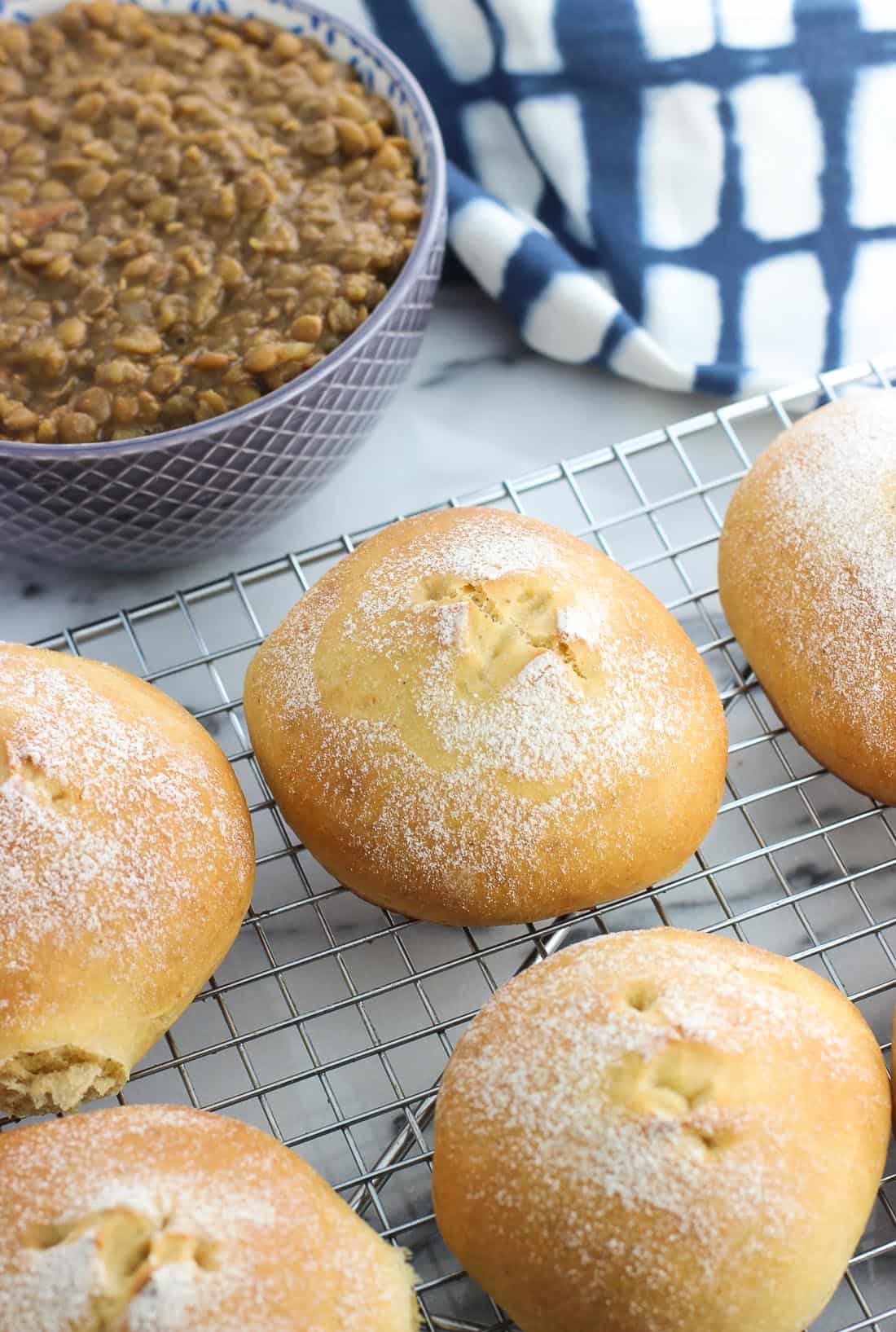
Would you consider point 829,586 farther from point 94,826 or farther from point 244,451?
point 94,826

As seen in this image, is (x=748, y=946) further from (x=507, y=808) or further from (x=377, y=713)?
(x=377, y=713)

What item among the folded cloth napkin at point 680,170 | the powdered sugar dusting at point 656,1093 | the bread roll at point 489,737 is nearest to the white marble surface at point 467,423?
the folded cloth napkin at point 680,170

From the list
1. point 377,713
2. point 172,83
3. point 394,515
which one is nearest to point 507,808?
point 377,713

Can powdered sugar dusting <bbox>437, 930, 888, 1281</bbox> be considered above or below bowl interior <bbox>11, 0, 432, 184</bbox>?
below

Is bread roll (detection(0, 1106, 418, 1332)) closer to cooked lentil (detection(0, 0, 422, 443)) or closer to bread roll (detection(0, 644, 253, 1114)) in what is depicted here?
bread roll (detection(0, 644, 253, 1114))

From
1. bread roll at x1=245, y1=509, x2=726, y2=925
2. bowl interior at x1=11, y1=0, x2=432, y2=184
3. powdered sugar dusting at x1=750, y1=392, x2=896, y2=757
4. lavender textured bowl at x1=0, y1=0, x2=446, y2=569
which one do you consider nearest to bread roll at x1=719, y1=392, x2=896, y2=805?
powdered sugar dusting at x1=750, y1=392, x2=896, y2=757

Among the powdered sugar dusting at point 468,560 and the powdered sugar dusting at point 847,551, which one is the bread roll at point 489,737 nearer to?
the powdered sugar dusting at point 468,560
